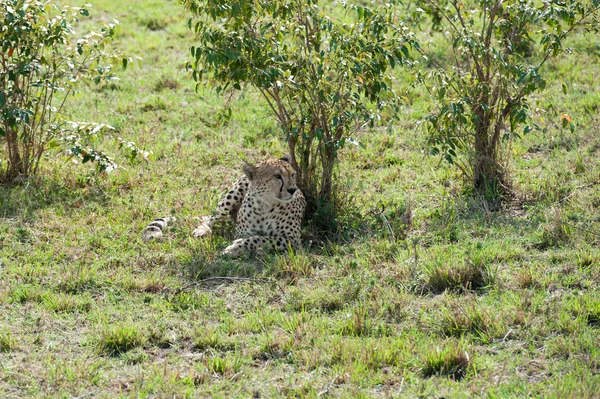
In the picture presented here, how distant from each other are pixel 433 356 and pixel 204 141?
5193 millimetres

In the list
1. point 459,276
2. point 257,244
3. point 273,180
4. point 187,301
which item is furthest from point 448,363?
point 273,180

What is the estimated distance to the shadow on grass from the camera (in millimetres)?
7609

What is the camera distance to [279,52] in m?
7.11

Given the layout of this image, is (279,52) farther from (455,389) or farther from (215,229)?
(455,389)

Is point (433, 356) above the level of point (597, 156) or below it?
below

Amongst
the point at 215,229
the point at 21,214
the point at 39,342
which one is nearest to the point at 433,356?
the point at 39,342

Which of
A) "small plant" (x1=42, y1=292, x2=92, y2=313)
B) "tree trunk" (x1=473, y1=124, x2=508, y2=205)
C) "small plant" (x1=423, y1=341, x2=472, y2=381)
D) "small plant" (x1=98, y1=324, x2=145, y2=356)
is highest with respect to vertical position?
"tree trunk" (x1=473, y1=124, x2=508, y2=205)

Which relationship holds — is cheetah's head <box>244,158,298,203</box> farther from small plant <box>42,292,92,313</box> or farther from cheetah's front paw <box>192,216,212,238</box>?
Answer: small plant <box>42,292,92,313</box>

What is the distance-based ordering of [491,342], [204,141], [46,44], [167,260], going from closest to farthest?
[491,342] → [167,260] → [46,44] → [204,141]

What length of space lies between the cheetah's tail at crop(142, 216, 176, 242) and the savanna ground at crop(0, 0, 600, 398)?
92 millimetres

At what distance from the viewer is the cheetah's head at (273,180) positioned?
707cm

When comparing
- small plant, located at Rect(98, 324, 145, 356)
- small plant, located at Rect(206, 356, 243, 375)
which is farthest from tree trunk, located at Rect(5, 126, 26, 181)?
small plant, located at Rect(206, 356, 243, 375)

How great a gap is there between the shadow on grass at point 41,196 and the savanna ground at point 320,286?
2 centimetres

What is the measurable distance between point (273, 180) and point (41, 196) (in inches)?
85.8
